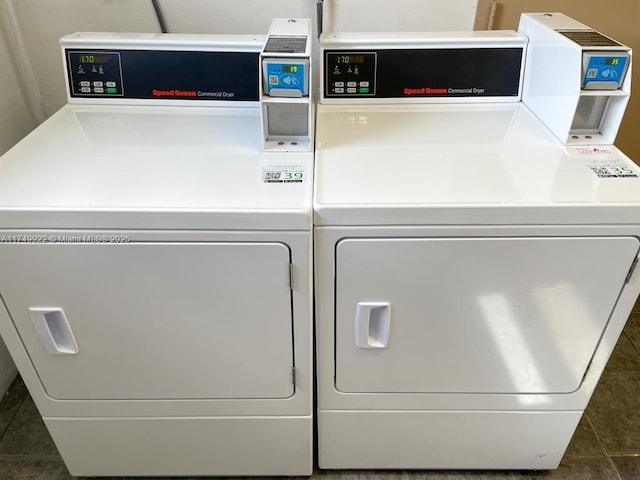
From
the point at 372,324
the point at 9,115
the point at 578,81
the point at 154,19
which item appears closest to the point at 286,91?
the point at 372,324

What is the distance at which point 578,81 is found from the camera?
1240mm

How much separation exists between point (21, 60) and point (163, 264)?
1.13 metres

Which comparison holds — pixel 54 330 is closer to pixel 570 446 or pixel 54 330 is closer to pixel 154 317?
pixel 154 317

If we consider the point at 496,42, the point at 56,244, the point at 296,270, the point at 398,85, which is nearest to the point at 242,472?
the point at 296,270

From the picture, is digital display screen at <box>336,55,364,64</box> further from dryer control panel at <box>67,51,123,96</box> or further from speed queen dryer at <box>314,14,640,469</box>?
dryer control panel at <box>67,51,123,96</box>

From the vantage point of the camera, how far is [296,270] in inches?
44.5

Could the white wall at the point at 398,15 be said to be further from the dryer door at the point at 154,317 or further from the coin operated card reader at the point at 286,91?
the dryer door at the point at 154,317

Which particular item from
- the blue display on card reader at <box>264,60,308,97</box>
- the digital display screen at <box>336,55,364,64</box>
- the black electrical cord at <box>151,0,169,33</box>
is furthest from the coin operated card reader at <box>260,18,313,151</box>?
the black electrical cord at <box>151,0,169,33</box>

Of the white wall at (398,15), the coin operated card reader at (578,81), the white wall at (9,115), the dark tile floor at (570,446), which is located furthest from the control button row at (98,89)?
the coin operated card reader at (578,81)

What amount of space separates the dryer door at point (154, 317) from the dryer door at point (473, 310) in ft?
0.57

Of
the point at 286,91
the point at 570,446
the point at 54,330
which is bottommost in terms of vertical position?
the point at 570,446

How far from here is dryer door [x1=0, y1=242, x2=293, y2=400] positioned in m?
1.11

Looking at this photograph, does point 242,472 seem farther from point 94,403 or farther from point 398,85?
point 398,85

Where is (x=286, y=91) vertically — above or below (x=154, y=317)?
above
